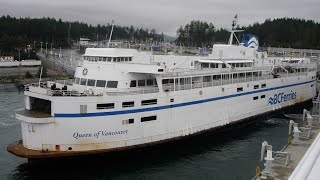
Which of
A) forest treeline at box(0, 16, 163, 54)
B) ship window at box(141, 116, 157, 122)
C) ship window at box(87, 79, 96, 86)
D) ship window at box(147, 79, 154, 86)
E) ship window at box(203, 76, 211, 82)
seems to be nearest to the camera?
ship window at box(141, 116, 157, 122)

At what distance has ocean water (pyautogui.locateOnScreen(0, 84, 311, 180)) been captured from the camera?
1939 cm

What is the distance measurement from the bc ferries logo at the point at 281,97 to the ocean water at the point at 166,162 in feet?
21.4

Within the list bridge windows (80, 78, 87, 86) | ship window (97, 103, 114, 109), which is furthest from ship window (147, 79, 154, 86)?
ship window (97, 103, 114, 109)

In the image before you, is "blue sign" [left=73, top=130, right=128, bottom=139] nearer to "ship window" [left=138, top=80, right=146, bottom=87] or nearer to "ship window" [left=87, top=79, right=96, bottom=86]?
"ship window" [left=138, top=80, right=146, bottom=87]

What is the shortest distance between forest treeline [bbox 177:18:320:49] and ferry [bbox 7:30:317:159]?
227ft

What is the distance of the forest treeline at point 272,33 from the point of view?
352 feet

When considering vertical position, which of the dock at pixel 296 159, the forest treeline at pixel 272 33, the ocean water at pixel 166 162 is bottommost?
the ocean water at pixel 166 162

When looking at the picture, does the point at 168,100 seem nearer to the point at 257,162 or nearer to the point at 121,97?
the point at 121,97

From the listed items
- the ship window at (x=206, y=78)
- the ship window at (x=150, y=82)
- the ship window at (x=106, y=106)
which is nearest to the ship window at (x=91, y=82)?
the ship window at (x=106, y=106)

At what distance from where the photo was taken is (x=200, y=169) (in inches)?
809

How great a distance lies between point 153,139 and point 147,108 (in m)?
2.05

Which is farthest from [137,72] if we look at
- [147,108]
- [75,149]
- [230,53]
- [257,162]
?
[230,53]

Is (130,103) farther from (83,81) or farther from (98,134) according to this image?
(83,81)

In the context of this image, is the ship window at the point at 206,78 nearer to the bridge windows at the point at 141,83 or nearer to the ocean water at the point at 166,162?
the ocean water at the point at 166,162
